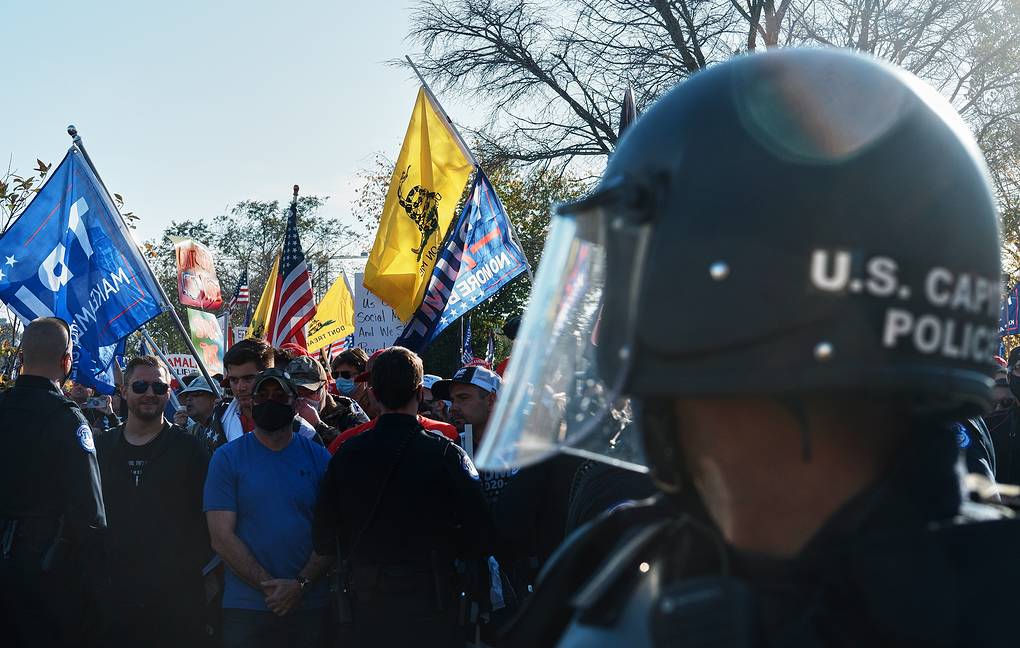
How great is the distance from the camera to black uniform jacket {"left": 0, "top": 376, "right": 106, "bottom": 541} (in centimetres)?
509

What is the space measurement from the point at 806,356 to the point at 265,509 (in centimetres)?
451

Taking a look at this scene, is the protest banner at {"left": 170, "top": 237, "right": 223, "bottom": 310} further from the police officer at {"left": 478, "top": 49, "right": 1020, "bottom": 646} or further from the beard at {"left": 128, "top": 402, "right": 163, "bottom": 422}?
the police officer at {"left": 478, "top": 49, "right": 1020, "bottom": 646}

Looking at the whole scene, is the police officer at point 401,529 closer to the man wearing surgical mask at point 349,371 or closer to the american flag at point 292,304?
the man wearing surgical mask at point 349,371

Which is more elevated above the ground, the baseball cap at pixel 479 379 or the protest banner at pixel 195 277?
the protest banner at pixel 195 277

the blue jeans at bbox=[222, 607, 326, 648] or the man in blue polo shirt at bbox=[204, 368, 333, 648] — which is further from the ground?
the man in blue polo shirt at bbox=[204, 368, 333, 648]

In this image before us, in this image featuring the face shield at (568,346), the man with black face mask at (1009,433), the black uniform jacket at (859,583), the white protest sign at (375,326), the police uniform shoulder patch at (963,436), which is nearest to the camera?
the black uniform jacket at (859,583)

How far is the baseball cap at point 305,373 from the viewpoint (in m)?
6.32

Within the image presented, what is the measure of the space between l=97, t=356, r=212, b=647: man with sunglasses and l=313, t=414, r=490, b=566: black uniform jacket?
4.04ft

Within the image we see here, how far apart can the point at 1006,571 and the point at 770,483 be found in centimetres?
24

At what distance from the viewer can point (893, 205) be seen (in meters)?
1.19

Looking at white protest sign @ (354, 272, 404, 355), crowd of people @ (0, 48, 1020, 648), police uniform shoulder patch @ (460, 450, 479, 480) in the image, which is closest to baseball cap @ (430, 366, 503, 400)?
police uniform shoulder patch @ (460, 450, 479, 480)

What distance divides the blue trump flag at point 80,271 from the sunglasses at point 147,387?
118 cm

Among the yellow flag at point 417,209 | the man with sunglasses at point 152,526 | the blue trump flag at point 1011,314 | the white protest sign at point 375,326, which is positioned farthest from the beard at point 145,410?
the blue trump flag at point 1011,314

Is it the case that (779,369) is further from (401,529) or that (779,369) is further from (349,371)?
(349,371)
